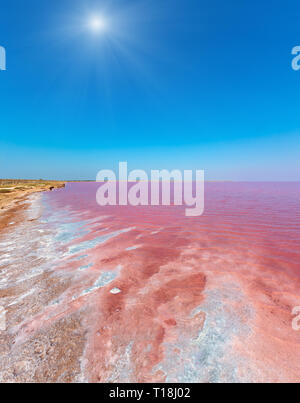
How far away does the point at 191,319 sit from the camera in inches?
140

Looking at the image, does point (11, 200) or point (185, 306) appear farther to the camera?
point (11, 200)

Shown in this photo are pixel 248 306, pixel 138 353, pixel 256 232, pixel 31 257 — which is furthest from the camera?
pixel 256 232

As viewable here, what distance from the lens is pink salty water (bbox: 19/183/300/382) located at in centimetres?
265

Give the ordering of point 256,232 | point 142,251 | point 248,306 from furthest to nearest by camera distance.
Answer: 1. point 256,232
2. point 142,251
3. point 248,306

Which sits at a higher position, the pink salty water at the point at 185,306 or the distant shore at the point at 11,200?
the distant shore at the point at 11,200

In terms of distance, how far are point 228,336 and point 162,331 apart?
1232 millimetres

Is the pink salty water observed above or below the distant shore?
below

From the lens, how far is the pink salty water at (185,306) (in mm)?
2646

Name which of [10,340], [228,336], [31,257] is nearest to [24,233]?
[31,257]

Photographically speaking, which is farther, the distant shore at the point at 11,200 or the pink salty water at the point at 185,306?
the distant shore at the point at 11,200

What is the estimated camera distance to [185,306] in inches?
155

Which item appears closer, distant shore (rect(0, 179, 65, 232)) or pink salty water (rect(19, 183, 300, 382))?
pink salty water (rect(19, 183, 300, 382))

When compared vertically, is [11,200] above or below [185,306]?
above
